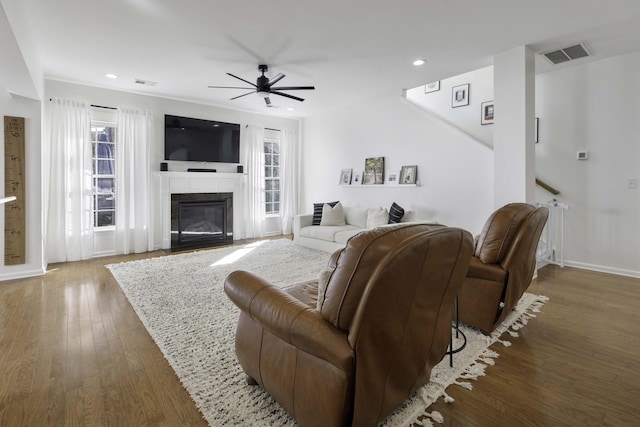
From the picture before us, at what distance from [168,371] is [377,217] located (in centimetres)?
376

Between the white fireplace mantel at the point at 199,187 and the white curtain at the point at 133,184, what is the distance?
0.23 m

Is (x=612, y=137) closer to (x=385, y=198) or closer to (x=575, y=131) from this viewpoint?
(x=575, y=131)

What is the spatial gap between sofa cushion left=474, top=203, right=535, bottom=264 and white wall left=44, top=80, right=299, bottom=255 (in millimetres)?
4951

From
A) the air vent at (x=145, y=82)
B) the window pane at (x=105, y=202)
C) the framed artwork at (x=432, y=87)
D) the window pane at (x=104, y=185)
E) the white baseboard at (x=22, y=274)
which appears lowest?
the white baseboard at (x=22, y=274)

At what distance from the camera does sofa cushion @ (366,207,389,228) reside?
5.01 meters

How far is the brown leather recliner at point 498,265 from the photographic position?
2191 millimetres

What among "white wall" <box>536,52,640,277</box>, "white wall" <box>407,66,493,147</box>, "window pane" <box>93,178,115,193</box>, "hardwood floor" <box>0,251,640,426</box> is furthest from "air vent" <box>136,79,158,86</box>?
"white wall" <box>536,52,640,277</box>

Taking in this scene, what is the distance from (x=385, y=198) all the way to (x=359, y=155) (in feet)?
3.38

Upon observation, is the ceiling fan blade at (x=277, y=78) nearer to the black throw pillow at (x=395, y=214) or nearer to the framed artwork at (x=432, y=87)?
the black throw pillow at (x=395, y=214)

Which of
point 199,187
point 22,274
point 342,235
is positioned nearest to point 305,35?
point 342,235

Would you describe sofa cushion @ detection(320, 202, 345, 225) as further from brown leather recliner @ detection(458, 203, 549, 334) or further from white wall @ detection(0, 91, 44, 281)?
white wall @ detection(0, 91, 44, 281)

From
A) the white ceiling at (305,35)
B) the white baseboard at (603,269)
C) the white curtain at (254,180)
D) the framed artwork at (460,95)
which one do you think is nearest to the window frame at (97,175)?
the white ceiling at (305,35)

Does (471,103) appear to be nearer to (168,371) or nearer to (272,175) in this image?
(272,175)

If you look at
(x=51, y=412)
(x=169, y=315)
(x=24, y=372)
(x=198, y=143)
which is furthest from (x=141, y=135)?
(x=51, y=412)
